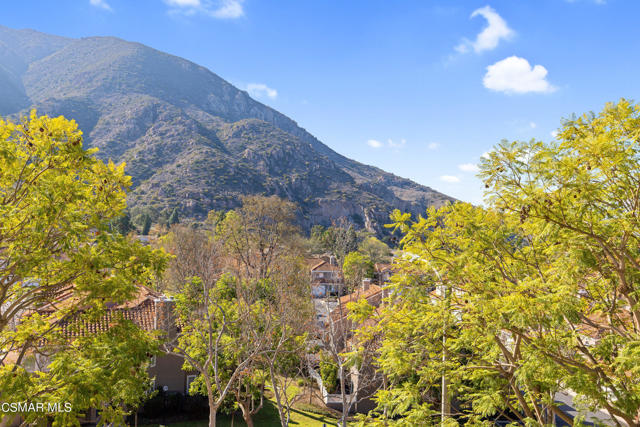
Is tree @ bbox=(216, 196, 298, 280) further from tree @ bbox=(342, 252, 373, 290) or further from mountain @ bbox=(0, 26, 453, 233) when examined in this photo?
mountain @ bbox=(0, 26, 453, 233)

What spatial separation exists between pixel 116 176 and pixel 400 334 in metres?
6.79

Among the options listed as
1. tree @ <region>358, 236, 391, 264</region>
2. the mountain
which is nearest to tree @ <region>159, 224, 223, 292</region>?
tree @ <region>358, 236, 391, 264</region>

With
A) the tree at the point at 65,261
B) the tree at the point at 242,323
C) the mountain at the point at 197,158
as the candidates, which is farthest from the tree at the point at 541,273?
the mountain at the point at 197,158

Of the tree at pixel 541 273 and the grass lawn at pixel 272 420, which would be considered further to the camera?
the grass lawn at pixel 272 420

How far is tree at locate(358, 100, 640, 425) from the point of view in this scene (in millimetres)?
5727

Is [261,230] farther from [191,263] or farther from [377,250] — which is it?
[377,250]

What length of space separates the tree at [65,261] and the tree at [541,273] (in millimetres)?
5027

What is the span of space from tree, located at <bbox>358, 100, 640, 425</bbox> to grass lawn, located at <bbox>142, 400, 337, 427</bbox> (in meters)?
13.2

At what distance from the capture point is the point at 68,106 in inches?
6358

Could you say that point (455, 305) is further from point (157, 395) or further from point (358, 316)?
point (157, 395)

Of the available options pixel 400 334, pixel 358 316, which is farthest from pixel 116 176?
pixel 400 334

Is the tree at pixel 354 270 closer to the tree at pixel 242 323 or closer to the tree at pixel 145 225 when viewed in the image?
the tree at pixel 242 323

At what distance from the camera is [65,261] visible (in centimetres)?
684

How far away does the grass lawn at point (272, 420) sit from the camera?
19188 mm
